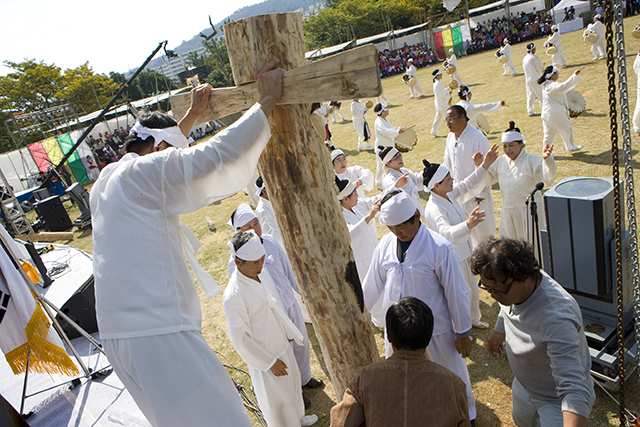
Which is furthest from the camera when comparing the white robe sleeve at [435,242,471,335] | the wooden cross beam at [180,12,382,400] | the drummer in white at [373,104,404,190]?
the drummer in white at [373,104,404,190]

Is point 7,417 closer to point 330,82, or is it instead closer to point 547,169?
point 330,82

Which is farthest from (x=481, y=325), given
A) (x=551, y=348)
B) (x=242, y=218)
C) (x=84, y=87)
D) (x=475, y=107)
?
(x=84, y=87)

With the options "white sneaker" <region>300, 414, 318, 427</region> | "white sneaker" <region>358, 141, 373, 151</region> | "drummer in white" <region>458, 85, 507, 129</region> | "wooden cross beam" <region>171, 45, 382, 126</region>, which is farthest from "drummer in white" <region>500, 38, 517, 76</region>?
"wooden cross beam" <region>171, 45, 382, 126</region>

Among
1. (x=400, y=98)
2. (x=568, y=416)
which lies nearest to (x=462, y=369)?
(x=568, y=416)

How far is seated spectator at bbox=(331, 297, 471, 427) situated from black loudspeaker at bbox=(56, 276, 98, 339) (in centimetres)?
535

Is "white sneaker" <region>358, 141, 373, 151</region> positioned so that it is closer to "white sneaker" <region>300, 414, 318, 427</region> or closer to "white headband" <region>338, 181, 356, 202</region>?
"white headband" <region>338, 181, 356, 202</region>

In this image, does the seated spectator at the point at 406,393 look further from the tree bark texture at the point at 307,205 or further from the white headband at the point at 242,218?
the white headband at the point at 242,218

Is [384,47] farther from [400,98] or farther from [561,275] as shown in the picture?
[561,275]

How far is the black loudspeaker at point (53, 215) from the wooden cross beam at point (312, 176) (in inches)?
568

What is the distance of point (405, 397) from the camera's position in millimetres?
1861

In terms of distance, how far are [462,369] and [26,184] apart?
23.8 m

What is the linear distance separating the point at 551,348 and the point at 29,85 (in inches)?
1752

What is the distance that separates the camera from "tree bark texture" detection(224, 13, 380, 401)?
86.5 inches

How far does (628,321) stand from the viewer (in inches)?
130
